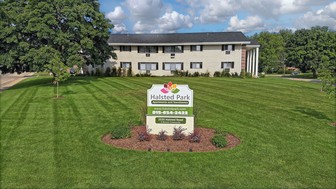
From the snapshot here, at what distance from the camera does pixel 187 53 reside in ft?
138

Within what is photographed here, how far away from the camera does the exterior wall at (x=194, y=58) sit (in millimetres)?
40656

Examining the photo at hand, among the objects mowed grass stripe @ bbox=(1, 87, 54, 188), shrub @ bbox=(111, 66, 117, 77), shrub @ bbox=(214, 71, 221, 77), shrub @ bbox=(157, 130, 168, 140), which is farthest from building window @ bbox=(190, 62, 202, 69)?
shrub @ bbox=(157, 130, 168, 140)

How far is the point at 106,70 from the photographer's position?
137 feet

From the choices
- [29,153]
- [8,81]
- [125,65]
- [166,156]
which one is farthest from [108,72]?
[166,156]

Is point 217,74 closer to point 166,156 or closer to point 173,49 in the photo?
point 173,49

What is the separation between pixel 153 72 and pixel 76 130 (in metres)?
32.0

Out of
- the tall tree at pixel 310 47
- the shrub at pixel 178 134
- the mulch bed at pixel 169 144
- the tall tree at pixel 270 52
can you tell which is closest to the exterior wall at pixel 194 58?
the tall tree at pixel 310 47

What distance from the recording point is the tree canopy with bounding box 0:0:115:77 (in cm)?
2458

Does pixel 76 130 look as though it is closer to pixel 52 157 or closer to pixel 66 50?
pixel 52 157

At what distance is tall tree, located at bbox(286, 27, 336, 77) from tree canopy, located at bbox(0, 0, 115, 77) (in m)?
44.4

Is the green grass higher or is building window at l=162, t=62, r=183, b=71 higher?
building window at l=162, t=62, r=183, b=71

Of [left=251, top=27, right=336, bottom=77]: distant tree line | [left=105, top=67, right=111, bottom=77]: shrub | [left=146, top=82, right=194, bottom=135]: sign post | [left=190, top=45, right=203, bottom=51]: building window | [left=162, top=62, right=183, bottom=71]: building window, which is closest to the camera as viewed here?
[left=146, top=82, right=194, bottom=135]: sign post

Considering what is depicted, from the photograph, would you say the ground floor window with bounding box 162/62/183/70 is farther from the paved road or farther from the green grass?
the green grass

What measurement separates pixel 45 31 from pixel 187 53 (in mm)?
21735
